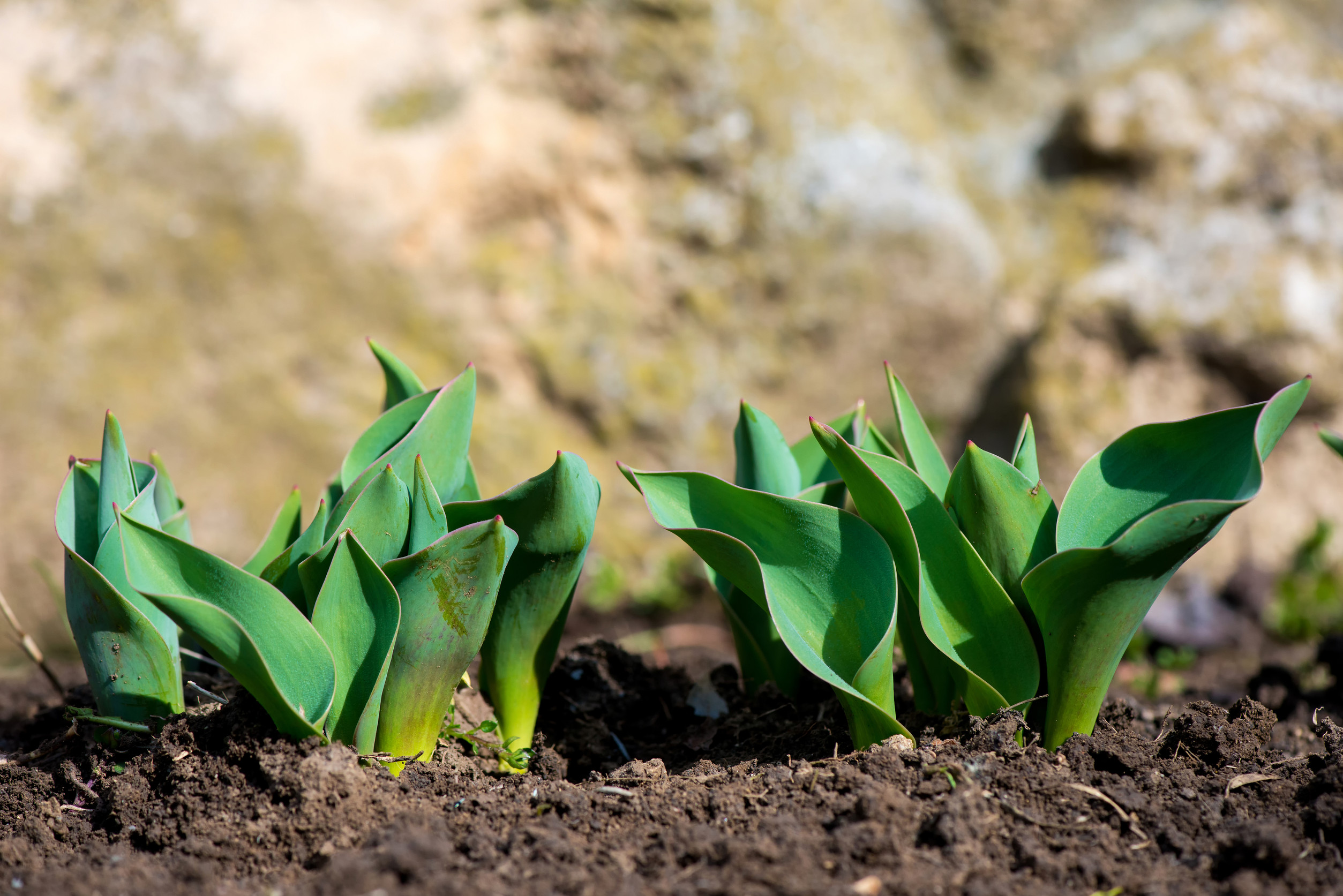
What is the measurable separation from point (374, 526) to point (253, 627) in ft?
0.66

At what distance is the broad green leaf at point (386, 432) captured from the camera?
158 cm

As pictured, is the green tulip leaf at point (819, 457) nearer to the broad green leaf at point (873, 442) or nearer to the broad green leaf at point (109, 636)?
the broad green leaf at point (873, 442)

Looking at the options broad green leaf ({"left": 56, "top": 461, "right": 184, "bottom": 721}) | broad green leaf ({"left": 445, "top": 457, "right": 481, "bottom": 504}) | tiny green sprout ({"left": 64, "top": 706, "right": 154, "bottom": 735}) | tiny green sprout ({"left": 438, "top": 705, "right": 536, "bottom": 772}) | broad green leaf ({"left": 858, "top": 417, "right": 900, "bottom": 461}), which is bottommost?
tiny green sprout ({"left": 438, "top": 705, "right": 536, "bottom": 772})

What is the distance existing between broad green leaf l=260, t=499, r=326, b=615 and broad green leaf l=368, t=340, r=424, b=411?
1.09 feet

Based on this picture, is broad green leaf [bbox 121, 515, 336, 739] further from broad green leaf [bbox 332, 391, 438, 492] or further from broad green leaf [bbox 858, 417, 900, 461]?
broad green leaf [bbox 858, 417, 900, 461]

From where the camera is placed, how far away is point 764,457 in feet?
5.21

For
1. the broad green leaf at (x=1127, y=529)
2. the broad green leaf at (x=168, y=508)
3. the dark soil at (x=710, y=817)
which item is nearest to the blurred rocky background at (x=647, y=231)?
the broad green leaf at (x=168, y=508)

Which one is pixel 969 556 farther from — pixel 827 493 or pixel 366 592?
pixel 366 592

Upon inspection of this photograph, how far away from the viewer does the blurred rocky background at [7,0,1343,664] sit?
3158mm

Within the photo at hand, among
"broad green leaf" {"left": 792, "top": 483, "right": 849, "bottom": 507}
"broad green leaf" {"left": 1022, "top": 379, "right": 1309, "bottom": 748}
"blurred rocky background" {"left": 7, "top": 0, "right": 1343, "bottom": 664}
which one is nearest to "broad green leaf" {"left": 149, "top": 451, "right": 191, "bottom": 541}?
"broad green leaf" {"left": 792, "top": 483, "right": 849, "bottom": 507}

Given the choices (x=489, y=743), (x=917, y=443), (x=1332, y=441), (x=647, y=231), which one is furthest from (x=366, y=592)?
(x=647, y=231)

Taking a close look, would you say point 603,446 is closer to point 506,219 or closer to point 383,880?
point 506,219

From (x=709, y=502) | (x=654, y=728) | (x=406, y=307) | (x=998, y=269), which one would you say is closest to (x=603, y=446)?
(x=406, y=307)

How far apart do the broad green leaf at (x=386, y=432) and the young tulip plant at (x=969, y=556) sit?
19.5 inches
